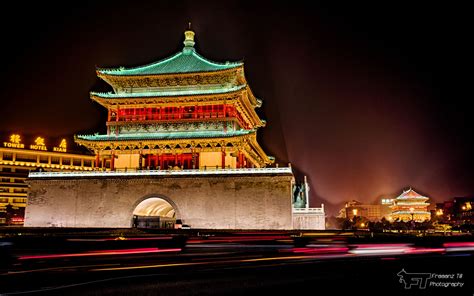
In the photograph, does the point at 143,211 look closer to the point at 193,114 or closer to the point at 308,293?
the point at 193,114

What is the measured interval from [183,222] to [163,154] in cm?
608

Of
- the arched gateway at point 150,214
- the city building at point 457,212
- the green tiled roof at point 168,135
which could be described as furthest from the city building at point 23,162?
the city building at point 457,212

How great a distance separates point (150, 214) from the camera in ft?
119

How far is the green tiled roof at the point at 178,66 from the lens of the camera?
34.9 meters

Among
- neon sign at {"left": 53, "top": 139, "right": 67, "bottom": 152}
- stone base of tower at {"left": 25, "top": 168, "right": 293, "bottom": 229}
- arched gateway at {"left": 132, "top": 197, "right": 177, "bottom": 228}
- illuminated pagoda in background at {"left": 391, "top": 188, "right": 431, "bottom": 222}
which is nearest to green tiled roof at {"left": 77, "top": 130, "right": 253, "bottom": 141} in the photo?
stone base of tower at {"left": 25, "top": 168, "right": 293, "bottom": 229}

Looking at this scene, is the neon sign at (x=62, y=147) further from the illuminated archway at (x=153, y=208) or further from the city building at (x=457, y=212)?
the city building at (x=457, y=212)

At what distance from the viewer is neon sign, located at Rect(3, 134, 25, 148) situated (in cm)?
7025

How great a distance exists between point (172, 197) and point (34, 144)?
5065cm

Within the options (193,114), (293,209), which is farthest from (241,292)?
(193,114)

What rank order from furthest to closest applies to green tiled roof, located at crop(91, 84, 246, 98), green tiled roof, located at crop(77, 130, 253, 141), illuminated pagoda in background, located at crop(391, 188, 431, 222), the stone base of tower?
illuminated pagoda in background, located at crop(391, 188, 431, 222) → green tiled roof, located at crop(91, 84, 246, 98) → green tiled roof, located at crop(77, 130, 253, 141) → the stone base of tower

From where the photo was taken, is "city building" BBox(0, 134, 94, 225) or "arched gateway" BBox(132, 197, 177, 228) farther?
"city building" BBox(0, 134, 94, 225)

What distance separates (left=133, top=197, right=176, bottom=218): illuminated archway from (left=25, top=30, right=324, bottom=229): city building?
0.37 ft

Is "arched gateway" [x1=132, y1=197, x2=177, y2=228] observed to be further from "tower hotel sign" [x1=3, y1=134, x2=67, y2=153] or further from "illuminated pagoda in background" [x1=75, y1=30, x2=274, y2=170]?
"tower hotel sign" [x1=3, y1=134, x2=67, y2=153]

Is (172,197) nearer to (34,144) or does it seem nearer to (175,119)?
(175,119)
